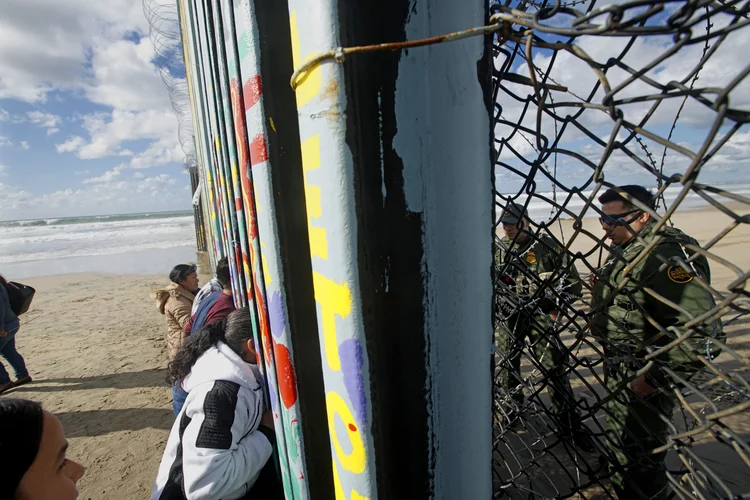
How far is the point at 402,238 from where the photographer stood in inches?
27.4

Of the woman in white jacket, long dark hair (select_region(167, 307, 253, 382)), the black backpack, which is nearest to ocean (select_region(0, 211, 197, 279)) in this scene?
the black backpack

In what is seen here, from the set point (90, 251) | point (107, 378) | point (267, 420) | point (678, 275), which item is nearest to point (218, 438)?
point (267, 420)

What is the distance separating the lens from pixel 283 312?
98cm

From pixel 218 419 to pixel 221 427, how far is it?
0.11ft

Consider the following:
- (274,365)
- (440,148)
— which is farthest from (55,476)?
(440,148)

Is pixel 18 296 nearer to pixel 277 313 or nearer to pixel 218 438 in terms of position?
pixel 218 438

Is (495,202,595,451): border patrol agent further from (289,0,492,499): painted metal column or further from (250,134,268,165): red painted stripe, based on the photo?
(250,134,268,165): red painted stripe

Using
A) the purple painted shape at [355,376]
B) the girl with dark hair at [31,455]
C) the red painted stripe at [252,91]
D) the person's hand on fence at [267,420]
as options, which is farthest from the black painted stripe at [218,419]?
the red painted stripe at [252,91]

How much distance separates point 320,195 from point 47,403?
5.95m

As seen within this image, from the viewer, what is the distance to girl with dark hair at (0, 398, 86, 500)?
1120 mm

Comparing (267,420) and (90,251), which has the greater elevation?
(267,420)

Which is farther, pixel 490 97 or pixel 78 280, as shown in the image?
pixel 78 280

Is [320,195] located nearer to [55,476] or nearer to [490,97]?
[490,97]

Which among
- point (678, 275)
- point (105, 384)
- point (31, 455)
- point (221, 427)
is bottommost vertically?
point (105, 384)
